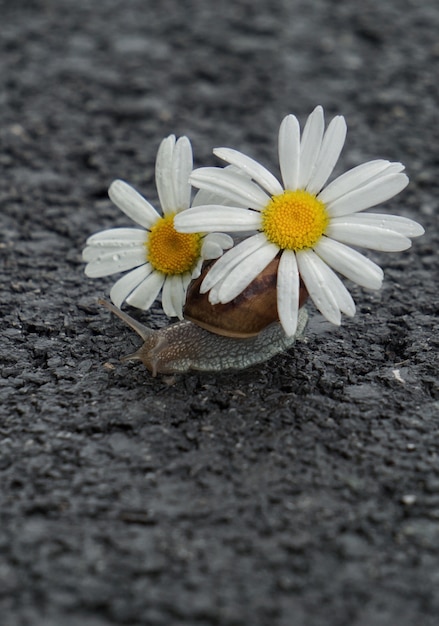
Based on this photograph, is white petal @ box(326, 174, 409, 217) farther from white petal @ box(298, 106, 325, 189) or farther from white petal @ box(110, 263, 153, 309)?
white petal @ box(110, 263, 153, 309)

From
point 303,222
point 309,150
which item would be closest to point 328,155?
point 309,150

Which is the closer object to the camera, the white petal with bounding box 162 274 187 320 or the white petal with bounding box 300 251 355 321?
the white petal with bounding box 300 251 355 321

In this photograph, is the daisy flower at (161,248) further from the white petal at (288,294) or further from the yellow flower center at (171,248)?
the white petal at (288,294)

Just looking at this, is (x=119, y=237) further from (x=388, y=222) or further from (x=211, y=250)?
(x=388, y=222)

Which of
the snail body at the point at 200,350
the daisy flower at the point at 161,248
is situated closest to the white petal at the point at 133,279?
the daisy flower at the point at 161,248

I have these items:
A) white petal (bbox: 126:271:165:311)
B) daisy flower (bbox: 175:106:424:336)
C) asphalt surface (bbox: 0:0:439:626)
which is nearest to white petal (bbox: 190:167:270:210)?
daisy flower (bbox: 175:106:424:336)

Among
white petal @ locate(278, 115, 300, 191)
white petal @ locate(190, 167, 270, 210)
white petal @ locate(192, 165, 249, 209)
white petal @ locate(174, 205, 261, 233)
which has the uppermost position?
white petal @ locate(278, 115, 300, 191)

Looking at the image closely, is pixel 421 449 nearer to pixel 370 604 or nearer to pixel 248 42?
pixel 370 604
